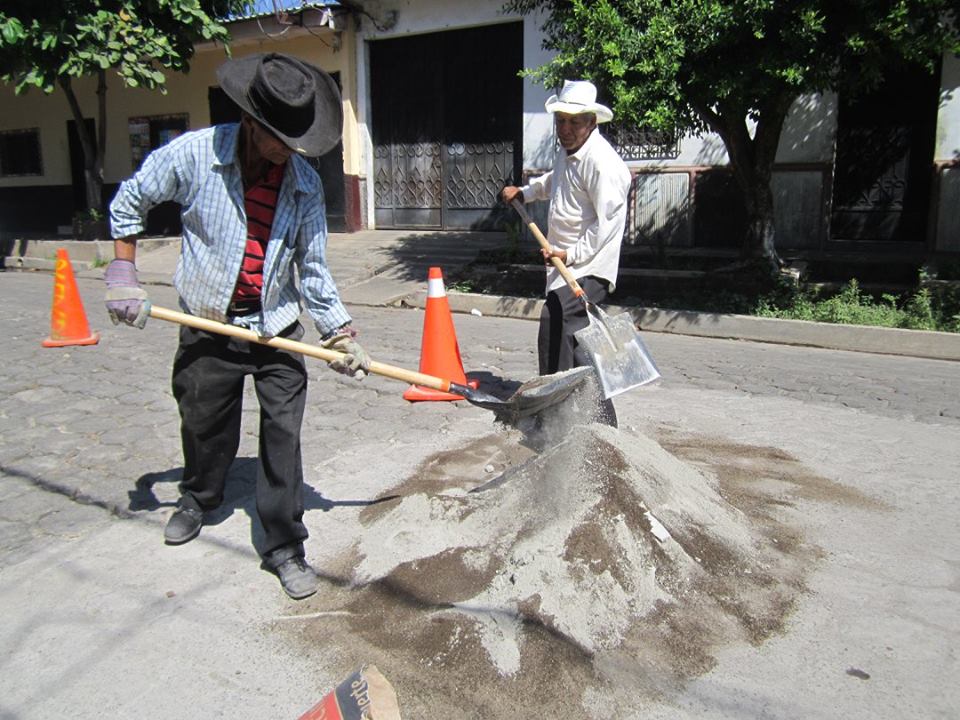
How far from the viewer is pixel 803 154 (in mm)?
10578

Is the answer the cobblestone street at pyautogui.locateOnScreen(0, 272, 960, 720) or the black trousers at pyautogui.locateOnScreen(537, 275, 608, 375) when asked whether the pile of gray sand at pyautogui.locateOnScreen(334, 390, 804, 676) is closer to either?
the cobblestone street at pyautogui.locateOnScreen(0, 272, 960, 720)

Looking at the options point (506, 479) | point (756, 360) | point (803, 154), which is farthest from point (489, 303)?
point (506, 479)

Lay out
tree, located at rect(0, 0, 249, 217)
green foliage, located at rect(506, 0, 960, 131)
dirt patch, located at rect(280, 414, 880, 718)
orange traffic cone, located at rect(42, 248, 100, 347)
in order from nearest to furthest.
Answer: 1. dirt patch, located at rect(280, 414, 880, 718)
2. green foliage, located at rect(506, 0, 960, 131)
3. orange traffic cone, located at rect(42, 248, 100, 347)
4. tree, located at rect(0, 0, 249, 217)

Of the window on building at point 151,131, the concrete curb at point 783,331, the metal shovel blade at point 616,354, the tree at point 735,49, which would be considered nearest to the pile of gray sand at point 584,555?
the metal shovel blade at point 616,354

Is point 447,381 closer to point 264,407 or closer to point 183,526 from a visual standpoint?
point 264,407

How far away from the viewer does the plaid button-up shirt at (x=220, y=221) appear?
9.74 feet

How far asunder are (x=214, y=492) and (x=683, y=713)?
206 cm

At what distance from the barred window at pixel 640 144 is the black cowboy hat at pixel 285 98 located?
8868 mm

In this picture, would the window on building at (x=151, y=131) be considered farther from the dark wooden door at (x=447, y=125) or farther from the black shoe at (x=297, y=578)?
the black shoe at (x=297, y=578)

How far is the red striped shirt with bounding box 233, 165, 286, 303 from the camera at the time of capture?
305 cm

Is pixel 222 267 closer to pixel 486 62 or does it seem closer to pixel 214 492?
pixel 214 492

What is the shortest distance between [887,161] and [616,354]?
28.2 ft

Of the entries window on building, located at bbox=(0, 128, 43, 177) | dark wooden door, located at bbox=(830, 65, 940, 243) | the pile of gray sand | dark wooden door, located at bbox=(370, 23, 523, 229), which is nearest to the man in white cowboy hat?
the pile of gray sand

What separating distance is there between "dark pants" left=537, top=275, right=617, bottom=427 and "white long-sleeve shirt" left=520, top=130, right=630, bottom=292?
62mm
